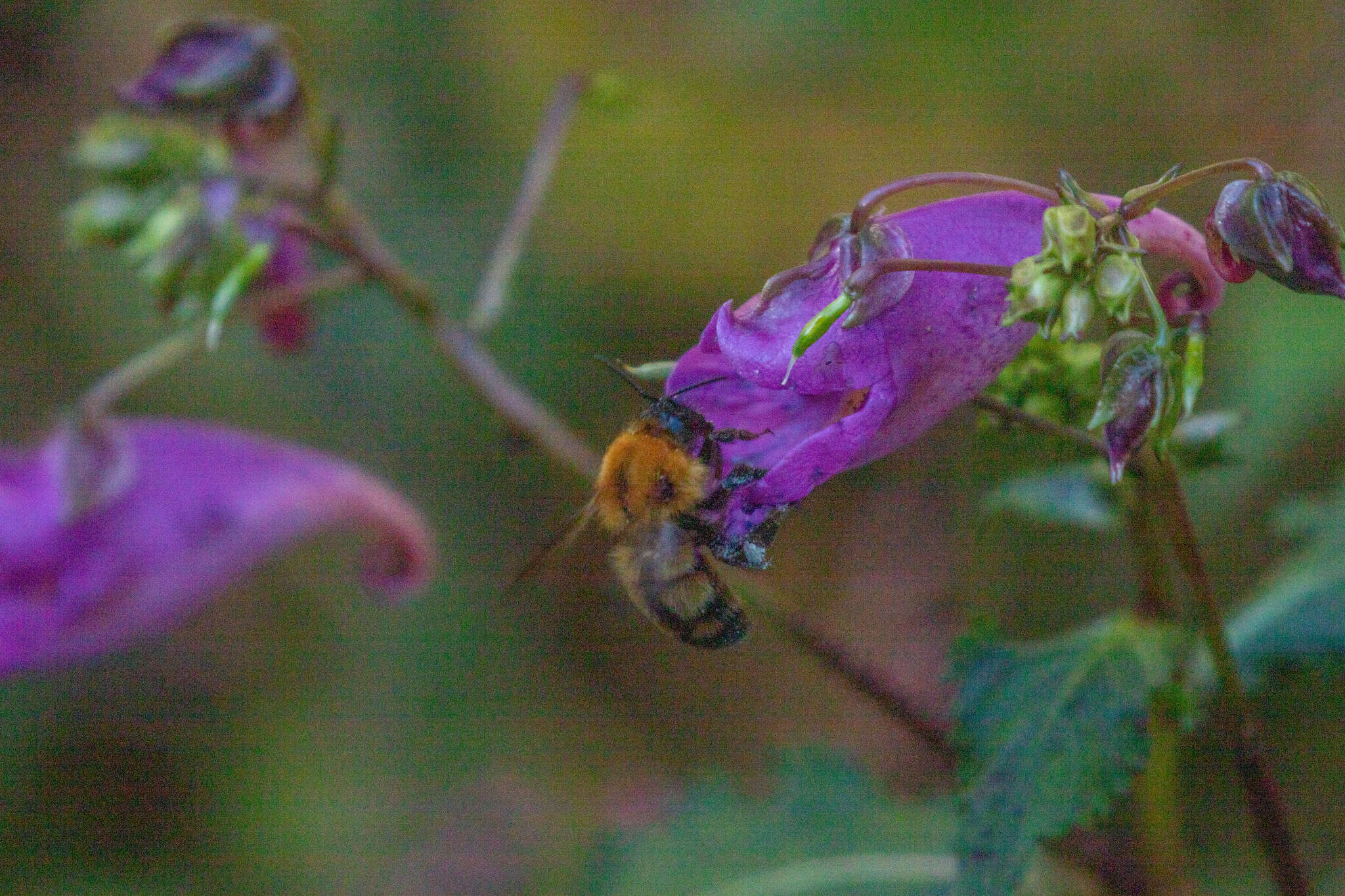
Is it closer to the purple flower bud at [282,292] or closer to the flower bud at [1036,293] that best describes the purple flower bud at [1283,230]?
the flower bud at [1036,293]

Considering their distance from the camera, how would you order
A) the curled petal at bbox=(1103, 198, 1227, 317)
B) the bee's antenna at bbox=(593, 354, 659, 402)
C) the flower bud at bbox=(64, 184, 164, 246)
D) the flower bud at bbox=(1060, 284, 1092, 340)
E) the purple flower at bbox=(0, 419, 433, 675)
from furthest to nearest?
the purple flower at bbox=(0, 419, 433, 675)
the flower bud at bbox=(64, 184, 164, 246)
the bee's antenna at bbox=(593, 354, 659, 402)
the curled petal at bbox=(1103, 198, 1227, 317)
the flower bud at bbox=(1060, 284, 1092, 340)

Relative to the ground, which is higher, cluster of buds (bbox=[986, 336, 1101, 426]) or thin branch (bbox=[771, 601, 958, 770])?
cluster of buds (bbox=[986, 336, 1101, 426])

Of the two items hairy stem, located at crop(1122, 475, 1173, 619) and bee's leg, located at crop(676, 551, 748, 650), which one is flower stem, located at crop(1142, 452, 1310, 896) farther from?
bee's leg, located at crop(676, 551, 748, 650)

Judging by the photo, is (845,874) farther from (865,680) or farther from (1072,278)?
(1072,278)

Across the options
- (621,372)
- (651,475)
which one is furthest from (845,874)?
(621,372)

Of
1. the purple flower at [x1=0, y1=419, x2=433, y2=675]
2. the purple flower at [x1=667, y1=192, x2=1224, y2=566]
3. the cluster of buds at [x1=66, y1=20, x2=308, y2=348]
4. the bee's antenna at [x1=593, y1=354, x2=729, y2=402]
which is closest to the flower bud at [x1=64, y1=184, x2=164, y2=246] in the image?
the cluster of buds at [x1=66, y1=20, x2=308, y2=348]

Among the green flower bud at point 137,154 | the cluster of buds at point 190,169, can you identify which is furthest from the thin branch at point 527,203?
the green flower bud at point 137,154

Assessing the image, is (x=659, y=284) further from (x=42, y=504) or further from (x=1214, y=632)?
(x=1214, y=632)

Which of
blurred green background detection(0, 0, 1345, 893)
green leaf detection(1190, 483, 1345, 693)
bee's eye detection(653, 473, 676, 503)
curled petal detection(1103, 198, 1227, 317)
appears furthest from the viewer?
blurred green background detection(0, 0, 1345, 893)
